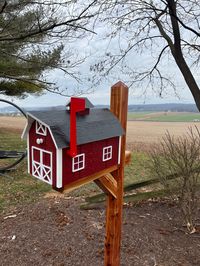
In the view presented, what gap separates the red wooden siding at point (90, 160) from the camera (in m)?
1.65

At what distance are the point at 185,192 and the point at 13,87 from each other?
35.3 feet

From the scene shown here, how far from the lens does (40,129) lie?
169cm

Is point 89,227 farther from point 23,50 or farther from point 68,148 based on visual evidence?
point 23,50

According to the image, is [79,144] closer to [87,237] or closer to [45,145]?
[45,145]

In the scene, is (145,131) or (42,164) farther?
(145,131)

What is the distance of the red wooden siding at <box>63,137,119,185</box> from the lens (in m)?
1.65

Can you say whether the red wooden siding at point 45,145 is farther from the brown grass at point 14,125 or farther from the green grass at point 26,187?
the brown grass at point 14,125

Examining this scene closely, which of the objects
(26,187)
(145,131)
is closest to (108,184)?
(26,187)

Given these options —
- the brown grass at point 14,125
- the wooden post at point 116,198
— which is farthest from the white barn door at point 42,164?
the brown grass at point 14,125

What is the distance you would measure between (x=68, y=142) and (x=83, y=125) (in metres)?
0.20

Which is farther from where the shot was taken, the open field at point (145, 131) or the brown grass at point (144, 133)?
the open field at point (145, 131)

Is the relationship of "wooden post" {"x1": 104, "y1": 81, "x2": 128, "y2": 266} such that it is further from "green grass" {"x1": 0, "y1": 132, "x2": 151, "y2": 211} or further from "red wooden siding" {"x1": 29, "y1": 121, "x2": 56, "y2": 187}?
"green grass" {"x1": 0, "y1": 132, "x2": 151, "y2": 211}

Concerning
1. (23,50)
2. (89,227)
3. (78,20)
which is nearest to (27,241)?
(89,227)

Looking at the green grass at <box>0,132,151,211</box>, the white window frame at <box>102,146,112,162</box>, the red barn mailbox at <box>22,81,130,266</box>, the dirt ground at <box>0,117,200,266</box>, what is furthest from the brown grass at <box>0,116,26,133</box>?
the white window frame at <box>102,146,112,162</box>
